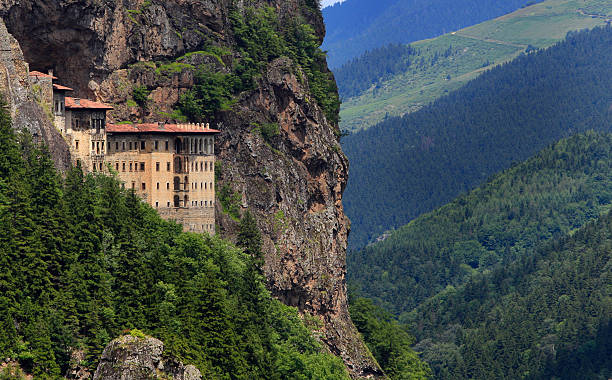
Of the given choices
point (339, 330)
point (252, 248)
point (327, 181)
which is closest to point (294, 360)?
point (252, 248)

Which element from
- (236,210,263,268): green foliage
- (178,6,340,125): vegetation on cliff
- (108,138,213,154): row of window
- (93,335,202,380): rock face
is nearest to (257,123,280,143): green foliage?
(178,6,340,125): vegetation on cliff

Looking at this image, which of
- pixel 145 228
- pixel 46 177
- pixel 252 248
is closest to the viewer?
pixel 46 177

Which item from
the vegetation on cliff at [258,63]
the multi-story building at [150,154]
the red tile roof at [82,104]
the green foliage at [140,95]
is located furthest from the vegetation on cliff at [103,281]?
the vegetation on cliff at [258,63]

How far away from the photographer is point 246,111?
152375 mm

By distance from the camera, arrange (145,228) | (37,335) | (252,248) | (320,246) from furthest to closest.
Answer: (320,246) < (252,248) < (145,228) < (37,335)

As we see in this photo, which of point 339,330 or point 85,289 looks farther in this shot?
point 339,330

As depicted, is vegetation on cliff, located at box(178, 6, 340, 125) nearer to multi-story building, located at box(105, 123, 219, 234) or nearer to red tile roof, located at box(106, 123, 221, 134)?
red tile roof, located at box(106, 123, 221, 134)

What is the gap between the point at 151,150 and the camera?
435ft

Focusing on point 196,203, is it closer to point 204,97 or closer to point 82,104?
point 82,104

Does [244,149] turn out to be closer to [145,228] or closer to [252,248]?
[252,248]

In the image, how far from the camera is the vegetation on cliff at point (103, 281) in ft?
334

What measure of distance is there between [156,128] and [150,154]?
9.74 feet

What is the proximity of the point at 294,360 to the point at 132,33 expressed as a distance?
40786 millimetres

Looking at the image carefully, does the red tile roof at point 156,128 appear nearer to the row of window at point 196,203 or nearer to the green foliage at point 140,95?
the row of window at point 196,203
